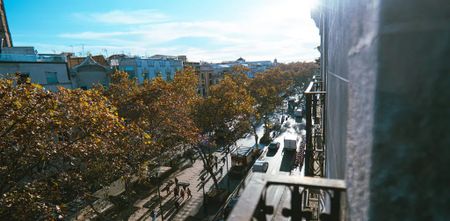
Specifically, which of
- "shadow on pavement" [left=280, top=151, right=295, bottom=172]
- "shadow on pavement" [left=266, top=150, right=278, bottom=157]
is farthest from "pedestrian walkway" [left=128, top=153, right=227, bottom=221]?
"shadow on pavement" [left=266, top=150, right=278, bottom=157]

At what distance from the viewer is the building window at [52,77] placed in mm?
23263

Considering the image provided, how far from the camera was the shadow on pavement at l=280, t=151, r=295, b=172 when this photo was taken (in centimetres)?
2386

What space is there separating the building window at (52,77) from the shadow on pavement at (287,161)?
21.8m

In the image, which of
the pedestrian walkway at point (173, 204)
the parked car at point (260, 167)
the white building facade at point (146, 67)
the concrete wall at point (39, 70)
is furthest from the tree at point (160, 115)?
the white building facade at point (146, 67)

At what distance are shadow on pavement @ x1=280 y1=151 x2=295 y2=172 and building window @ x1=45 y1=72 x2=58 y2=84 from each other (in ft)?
71.6

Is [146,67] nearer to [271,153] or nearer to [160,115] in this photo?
[271,153]

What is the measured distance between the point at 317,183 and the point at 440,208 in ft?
3.08

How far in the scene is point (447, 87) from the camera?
0.75 meters

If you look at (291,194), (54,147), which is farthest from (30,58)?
(291,194)

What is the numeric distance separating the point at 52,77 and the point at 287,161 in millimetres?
22920

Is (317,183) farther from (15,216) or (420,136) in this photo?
(15,216)

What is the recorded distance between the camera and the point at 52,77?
23625 millimetres

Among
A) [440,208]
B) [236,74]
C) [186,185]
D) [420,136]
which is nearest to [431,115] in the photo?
[420,136]

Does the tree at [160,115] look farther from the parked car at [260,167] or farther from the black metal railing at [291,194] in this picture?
the black metal railing at [291,194]
